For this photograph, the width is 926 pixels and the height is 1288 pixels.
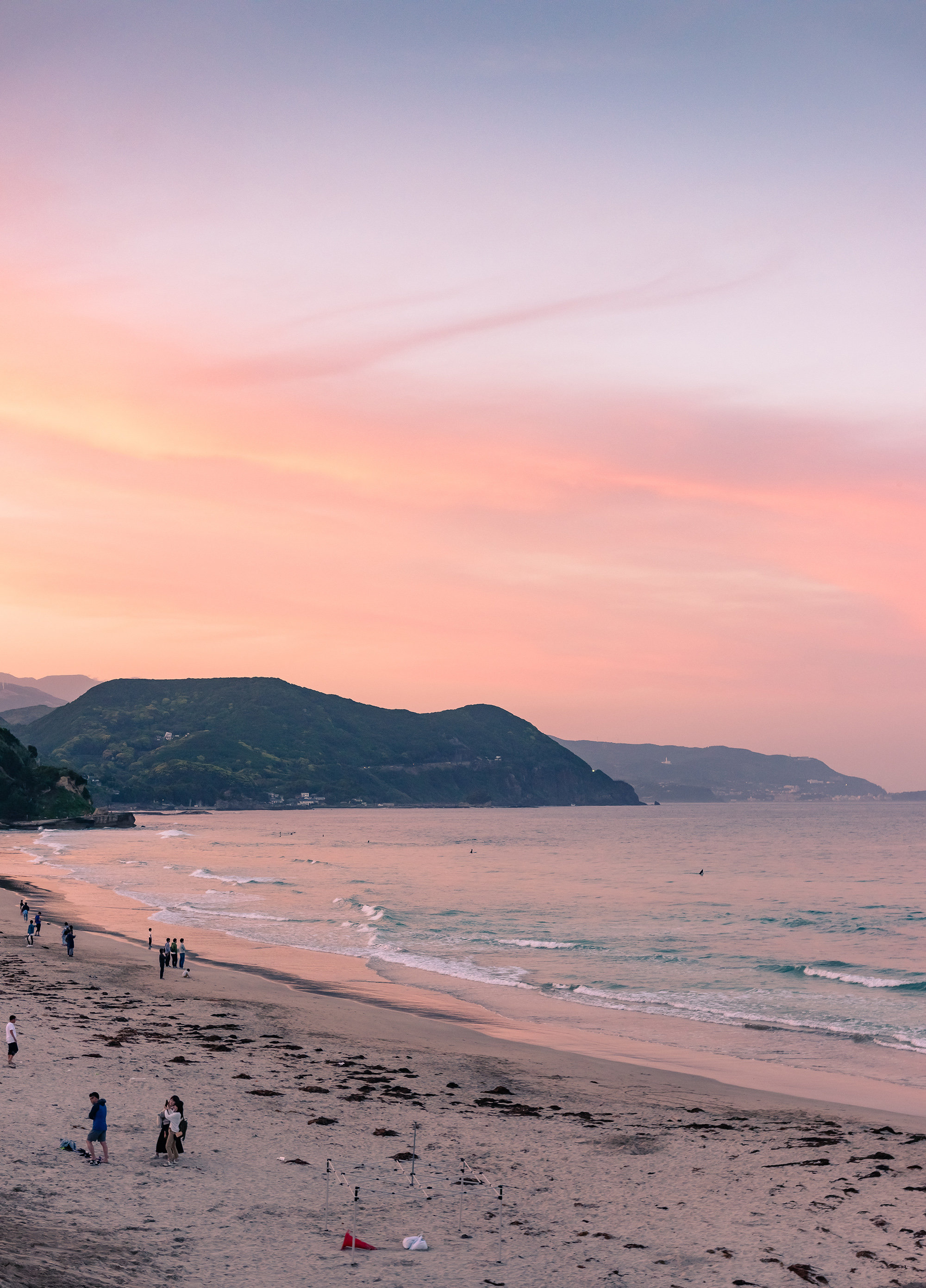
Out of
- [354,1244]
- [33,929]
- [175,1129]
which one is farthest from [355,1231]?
[33,929]

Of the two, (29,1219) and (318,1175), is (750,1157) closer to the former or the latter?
(318,1175)

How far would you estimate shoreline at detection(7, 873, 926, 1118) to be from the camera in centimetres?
2498

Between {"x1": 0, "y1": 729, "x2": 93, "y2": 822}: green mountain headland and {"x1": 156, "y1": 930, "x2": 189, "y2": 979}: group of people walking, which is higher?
{"x1": 156, "y1": 930, "x2": 189, "y2": 979}: group of people walking

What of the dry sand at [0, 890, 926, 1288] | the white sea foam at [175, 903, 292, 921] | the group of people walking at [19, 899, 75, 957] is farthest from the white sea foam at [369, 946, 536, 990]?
the white sea foam at [175, 903, 292, 921]

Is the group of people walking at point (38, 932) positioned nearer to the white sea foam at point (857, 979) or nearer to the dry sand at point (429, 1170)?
the dry sand at point (429, 1170)

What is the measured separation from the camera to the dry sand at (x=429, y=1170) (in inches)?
520

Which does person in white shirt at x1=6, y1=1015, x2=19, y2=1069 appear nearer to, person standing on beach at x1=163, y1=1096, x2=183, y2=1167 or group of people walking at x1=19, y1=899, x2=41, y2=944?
person standing on beach at x1=163, y1=1096, x2=183, y2=1167

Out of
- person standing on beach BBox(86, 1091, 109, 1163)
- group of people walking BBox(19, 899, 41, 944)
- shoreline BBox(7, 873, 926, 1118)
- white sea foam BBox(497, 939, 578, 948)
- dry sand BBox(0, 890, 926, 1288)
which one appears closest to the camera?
dry sand BBox(0, 890, 926, 1288)

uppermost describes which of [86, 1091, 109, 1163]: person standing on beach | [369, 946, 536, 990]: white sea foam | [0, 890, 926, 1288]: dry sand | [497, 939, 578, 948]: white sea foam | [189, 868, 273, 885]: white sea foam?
[86, 1091, 109, 1163]: person standing on beach

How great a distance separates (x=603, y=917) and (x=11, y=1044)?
47439 mm

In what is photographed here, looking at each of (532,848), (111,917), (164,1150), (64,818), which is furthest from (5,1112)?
(64,818)

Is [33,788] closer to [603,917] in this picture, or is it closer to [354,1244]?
[603,917]

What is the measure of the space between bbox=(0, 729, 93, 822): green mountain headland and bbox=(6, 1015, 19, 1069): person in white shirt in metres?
161

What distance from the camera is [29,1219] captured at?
1304 centimetres
